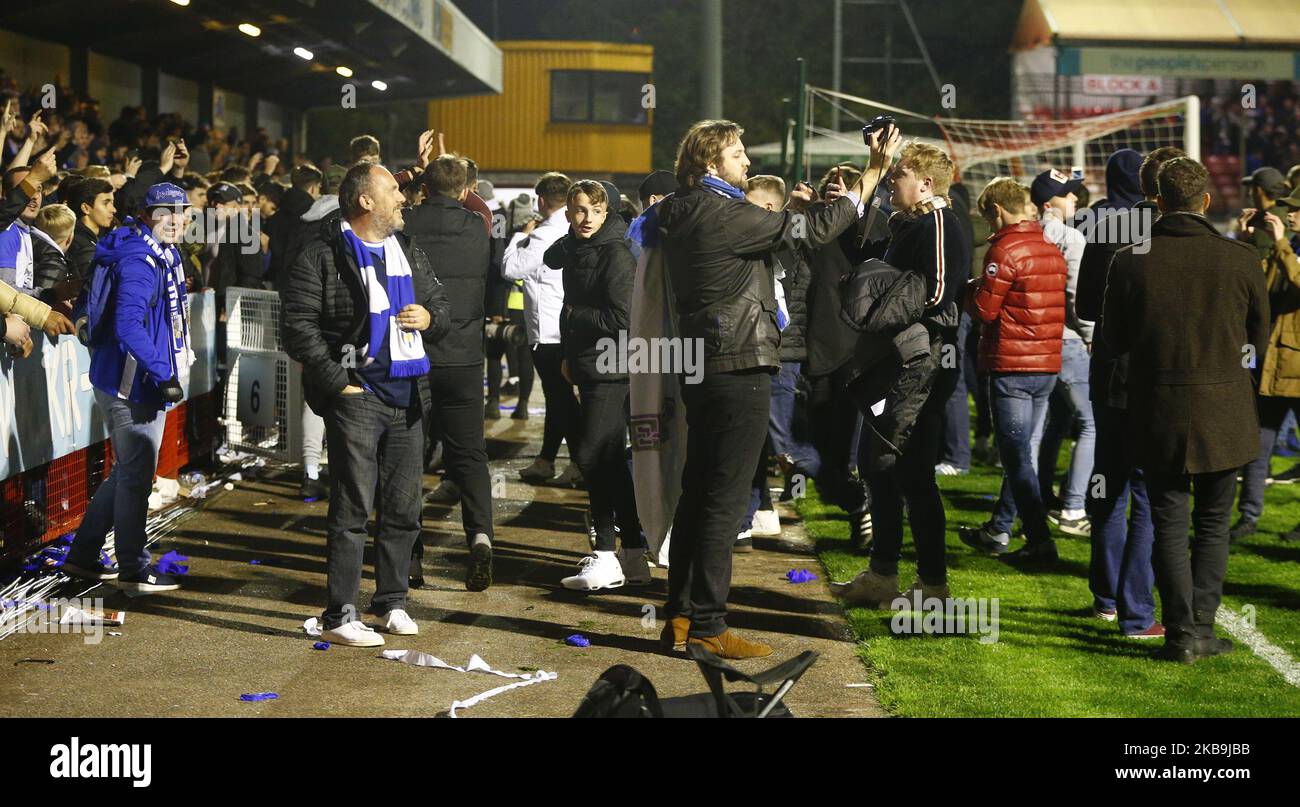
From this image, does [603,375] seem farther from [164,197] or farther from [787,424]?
[164,197]

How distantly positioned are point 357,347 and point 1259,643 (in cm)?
441

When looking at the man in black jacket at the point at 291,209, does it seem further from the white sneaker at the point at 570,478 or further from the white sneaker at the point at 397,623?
the white sneaker at the point at 397,623

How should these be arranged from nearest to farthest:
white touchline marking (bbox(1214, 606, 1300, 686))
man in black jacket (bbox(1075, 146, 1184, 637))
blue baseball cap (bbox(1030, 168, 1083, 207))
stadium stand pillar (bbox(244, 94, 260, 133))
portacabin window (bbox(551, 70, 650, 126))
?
white touchline marking (bbox(1214, 606, 1300, 686)), man in black jacket (bbox(1075, 146, 1184, 637)), blue baseball cap (bbox(1030, 168, 1083, 207)), stadium stand pillar (bbox(244, 94, 260, 133)), portacabin window (bbox(551, 70, 650, 126))

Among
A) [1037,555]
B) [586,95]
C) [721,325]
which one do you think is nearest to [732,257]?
[721,325]

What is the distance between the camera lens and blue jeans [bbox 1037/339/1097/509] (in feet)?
32.3

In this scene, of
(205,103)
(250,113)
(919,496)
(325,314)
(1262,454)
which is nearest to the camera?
(325,314)

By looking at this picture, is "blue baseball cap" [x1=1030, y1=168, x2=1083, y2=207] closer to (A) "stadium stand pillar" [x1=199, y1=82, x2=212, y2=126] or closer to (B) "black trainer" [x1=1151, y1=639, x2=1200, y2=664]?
(B) "black trainer" [x1=1151, y1=639, x2=1200, y2=664]

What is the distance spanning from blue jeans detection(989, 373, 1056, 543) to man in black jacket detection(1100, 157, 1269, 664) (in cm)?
212

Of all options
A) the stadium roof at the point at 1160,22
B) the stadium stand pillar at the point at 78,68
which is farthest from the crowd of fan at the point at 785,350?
the stadium roof at the point at 1160,22

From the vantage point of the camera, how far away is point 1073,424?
398 inches

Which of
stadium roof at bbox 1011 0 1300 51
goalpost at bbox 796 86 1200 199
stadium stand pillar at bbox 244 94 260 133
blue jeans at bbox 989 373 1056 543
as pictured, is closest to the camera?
blue jeans at bbox 989 373 1056 543

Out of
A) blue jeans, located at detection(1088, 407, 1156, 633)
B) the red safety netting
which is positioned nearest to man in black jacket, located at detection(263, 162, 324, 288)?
the red safety netting
